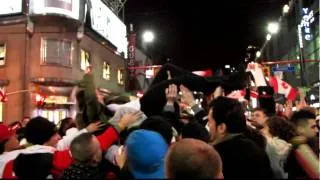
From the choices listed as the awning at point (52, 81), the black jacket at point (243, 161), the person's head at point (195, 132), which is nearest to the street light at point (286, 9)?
the awning at point (52, 81)

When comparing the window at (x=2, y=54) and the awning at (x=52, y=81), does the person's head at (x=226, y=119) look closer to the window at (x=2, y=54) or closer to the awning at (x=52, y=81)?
the awning at (x=52, y=81)

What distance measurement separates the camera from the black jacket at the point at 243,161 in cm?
371

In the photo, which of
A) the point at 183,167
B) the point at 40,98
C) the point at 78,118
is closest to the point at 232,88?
the point at 78,118

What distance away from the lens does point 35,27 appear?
82.2ft

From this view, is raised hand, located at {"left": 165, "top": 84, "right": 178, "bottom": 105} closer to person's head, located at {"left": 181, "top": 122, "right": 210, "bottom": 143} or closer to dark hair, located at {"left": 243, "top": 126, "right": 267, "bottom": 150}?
person's head, located at {"left": 181, "top": 122, "right": 210, "bottom": 143}

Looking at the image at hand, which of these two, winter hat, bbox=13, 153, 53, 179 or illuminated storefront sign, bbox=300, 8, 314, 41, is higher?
illuminated storefront sign, bbox=300, 8, 314, 41

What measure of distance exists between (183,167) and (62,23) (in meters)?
24.3

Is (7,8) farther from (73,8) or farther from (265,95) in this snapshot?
(265,95)

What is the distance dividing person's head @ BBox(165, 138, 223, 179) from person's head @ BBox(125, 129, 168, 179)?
0.17 metres

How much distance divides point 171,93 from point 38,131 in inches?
61.9

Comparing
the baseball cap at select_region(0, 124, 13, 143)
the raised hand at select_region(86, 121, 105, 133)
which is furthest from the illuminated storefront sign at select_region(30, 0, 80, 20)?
the raised hand at select_region(86, 121, 105, 133)

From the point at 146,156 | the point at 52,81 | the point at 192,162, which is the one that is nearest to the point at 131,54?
the point at 52,81

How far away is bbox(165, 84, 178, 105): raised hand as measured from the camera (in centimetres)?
504

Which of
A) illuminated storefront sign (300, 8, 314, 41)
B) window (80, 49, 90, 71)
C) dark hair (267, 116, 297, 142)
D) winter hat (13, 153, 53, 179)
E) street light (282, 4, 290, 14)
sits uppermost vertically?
street light (282, 4, 290, 14)
